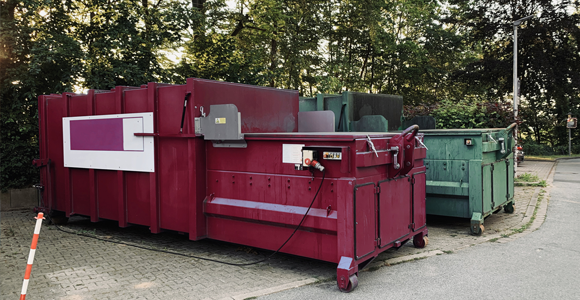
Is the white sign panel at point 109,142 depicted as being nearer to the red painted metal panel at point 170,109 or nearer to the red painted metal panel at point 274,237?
the red painted metal panel at point 170,109

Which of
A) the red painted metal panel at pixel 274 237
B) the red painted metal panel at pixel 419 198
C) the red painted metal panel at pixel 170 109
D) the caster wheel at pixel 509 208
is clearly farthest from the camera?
the caster wheel at pixel 509 208

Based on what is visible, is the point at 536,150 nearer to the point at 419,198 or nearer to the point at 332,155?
the point at 419,198

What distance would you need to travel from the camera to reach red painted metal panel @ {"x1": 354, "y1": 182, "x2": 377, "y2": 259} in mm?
4926

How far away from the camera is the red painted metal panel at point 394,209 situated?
541cm

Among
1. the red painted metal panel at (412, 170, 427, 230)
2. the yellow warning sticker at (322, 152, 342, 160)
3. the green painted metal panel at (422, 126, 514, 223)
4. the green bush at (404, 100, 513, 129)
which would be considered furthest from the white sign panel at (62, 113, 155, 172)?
the green bush at (404, 100, 513, 129)

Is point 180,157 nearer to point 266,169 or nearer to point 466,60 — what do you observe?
point 266,169

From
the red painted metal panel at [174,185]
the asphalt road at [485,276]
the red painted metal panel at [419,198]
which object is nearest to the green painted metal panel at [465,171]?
the asphalt road at [485,276]

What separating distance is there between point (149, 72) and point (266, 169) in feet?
27.3

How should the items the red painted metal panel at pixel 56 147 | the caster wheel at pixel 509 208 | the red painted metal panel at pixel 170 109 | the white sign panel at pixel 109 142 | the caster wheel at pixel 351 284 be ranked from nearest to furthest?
the caster wheel at pixel 351 284 → the red painted metal panel at pixel 170 109 → the white sign panel at pixel 109 142 → the red painted metal panel at pixel 56 147 → the caster wheel at pixel 509 208

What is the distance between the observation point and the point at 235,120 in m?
5.70

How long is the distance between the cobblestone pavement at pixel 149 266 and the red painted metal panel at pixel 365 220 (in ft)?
2.01

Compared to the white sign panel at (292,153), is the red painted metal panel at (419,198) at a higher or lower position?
lower

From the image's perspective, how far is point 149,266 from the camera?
19.2 ft

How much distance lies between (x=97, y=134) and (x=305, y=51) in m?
16.8
